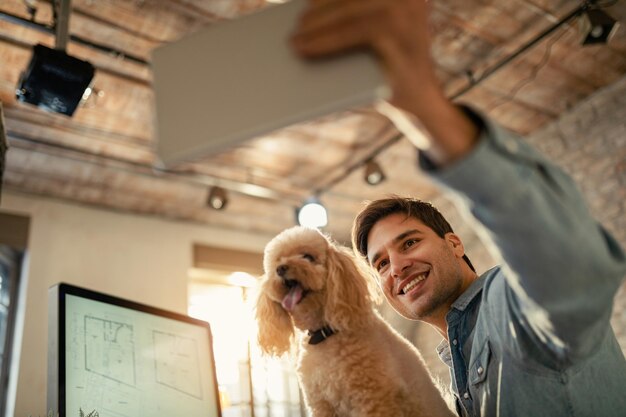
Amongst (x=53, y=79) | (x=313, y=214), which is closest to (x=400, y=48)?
(x=53, y=79)

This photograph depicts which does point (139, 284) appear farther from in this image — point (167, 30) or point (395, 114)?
point (395, 114)

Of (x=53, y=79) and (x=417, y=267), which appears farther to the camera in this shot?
(x=53, y=79)

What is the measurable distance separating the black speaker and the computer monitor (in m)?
1.26

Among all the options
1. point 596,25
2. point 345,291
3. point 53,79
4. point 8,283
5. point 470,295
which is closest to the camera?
point 470,295

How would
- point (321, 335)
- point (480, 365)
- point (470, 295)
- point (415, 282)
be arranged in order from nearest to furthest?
point (480, 365)
point (470, 295)
point (415, 282)
point (321, 335)

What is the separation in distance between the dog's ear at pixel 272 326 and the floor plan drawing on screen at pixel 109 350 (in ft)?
1.49

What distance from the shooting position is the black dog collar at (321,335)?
5.08 feet

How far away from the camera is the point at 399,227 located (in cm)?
154

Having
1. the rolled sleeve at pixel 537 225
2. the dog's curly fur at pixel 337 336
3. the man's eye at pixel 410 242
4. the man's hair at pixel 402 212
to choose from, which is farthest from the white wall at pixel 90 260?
the rolled sleeve at pixel 537 225

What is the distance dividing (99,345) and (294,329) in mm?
663

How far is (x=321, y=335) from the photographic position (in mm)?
1570

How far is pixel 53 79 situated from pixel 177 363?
4.90 ft

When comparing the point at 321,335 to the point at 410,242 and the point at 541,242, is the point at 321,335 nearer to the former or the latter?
the point at 410,242

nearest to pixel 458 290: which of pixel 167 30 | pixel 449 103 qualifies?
pixel 449 103
